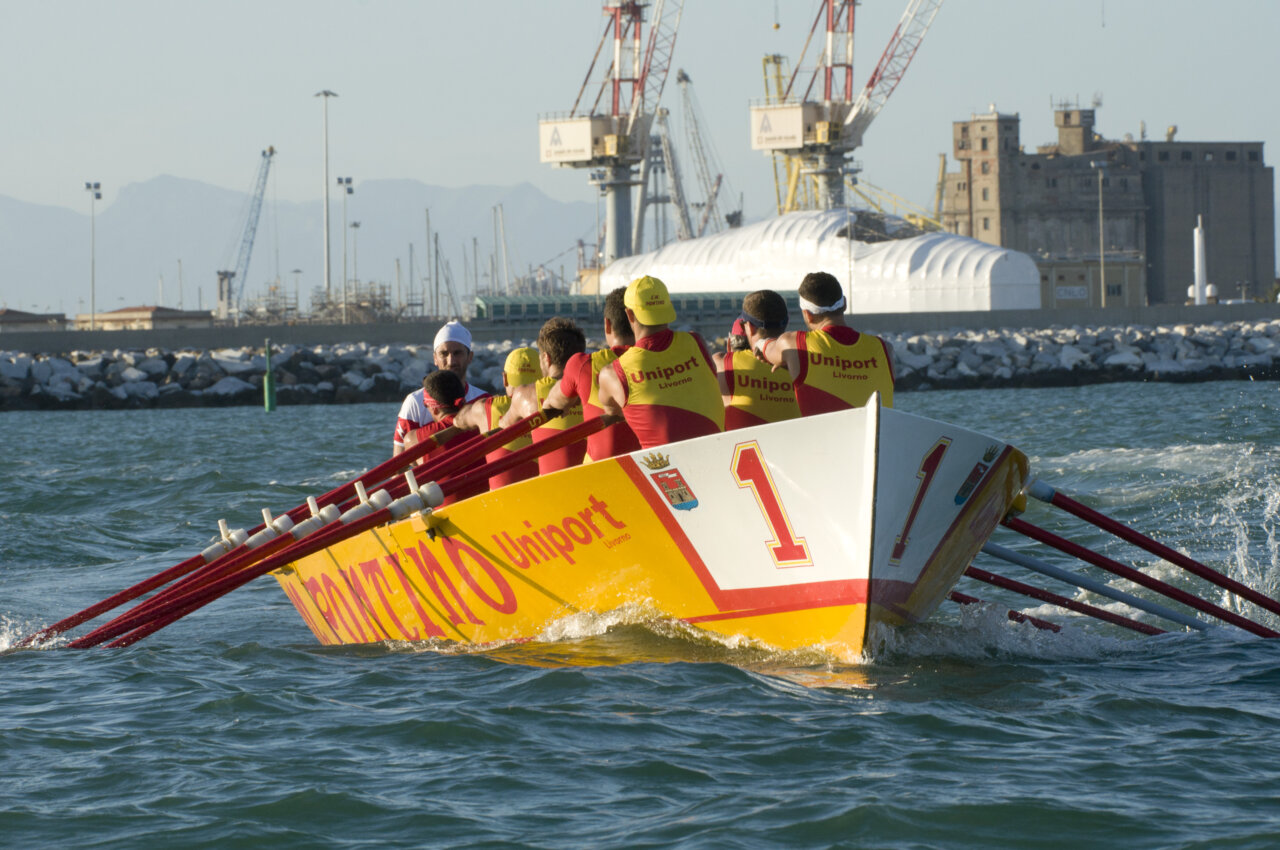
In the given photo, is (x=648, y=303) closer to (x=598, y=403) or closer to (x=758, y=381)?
(x=598, y=403)

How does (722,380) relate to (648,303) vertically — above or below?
below

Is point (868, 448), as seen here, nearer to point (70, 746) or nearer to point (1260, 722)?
point (1260, 722)

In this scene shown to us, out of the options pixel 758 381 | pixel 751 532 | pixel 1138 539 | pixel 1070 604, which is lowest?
pixel 1070 604

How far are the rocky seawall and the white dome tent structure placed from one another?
15.8m

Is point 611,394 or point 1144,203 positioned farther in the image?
Result: point 1144,203

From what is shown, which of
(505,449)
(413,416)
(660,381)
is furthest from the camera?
(413,416)

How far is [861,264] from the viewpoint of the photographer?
62219mm

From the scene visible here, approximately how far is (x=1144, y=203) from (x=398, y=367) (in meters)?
61.9

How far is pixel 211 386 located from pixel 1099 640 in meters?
33.0

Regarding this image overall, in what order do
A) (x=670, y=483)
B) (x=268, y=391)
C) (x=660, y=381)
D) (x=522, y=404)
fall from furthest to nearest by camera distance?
(x=268, y=391), (x=522, y=404), (x=660, y=381), (x=670, y=483)

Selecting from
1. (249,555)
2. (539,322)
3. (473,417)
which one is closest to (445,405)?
(473,417)

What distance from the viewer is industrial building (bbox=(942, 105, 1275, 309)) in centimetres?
8819

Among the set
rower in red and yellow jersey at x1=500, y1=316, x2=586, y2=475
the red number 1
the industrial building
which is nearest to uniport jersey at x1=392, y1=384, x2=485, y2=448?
rower in red and yellow jersey at x1=500, y1=316, x2=586, y2=475

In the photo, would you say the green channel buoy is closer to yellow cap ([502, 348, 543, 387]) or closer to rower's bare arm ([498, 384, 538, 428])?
yellow cap ([502, 348, 543, 387])
